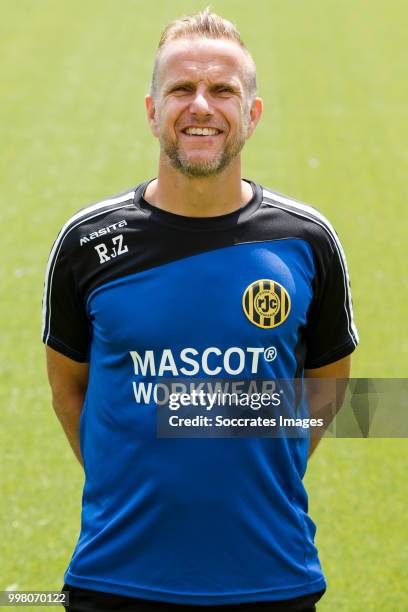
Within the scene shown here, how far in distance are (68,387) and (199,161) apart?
914mm

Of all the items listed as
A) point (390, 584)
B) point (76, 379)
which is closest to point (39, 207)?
point (390, 584)

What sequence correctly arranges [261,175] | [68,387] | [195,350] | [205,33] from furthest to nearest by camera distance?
[261,175]
[68,387]
[205,33]
[195,350]

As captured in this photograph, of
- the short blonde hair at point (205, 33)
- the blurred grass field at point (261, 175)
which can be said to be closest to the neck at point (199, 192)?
the short blonde hair at point (205, 33)

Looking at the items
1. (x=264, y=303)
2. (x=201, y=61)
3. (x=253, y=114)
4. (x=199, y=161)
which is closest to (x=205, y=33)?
(x=201, y=61)

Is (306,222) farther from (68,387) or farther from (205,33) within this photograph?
(68,387)

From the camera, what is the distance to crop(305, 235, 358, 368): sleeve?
3.18 meters

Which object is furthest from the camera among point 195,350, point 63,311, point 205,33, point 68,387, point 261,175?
point 261,175

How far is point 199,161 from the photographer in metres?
2.97

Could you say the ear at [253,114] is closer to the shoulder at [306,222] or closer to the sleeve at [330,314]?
the shoulder at [306,222]

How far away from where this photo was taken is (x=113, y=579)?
298 cm

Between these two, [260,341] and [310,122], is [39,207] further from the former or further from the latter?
[260,341]

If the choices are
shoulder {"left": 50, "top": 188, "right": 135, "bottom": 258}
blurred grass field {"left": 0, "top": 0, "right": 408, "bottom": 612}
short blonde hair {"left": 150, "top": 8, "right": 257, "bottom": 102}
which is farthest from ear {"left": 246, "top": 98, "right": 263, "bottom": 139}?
blurred grass field {"left": 0, "top": 0, "right": 408, "bottom": 612}

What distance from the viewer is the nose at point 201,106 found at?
116 inches

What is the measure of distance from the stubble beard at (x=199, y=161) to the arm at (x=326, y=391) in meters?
0.76
